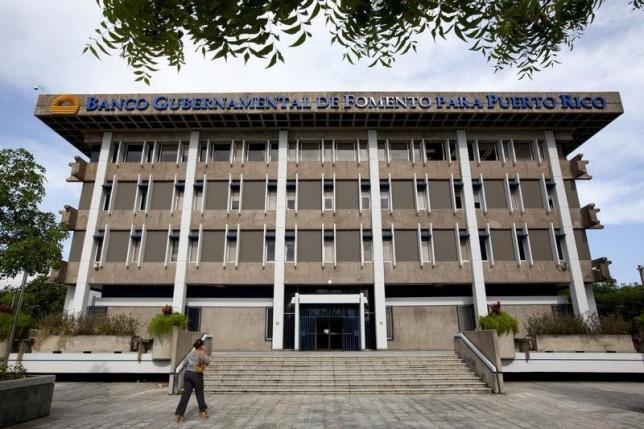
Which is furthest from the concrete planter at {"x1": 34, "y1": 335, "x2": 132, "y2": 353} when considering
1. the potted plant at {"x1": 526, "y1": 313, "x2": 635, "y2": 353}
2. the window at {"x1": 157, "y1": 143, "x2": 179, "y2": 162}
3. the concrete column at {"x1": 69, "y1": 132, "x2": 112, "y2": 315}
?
the potted plant at {"x1": 526, "y1": 313, "x2": 635, "y2": 353}

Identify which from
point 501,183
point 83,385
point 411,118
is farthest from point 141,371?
point 501,183

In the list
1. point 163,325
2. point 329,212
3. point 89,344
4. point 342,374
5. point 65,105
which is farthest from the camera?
point 65,105

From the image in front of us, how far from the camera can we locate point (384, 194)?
85.8 feet

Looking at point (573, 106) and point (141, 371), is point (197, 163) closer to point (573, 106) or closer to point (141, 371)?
point (141, 371)

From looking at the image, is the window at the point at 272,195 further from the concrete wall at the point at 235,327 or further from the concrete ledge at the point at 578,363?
the concrete ledge at the point at 578,363

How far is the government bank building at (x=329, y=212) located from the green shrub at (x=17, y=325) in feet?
20.6

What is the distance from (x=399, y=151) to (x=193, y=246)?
1603cm

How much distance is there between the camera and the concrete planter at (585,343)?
16.2m

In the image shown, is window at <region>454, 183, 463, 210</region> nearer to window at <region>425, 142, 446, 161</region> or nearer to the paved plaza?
window at <region>425, 142, 446, 161</region>

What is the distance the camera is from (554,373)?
56.1ft

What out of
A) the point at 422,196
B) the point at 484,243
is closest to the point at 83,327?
the point at 422,196

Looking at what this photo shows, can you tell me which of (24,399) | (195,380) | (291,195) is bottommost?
(24,399)

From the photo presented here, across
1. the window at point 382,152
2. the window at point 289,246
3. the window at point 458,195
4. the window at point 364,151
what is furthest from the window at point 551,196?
the window at point 289,246

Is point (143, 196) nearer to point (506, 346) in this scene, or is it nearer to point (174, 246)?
point (174, 246)
